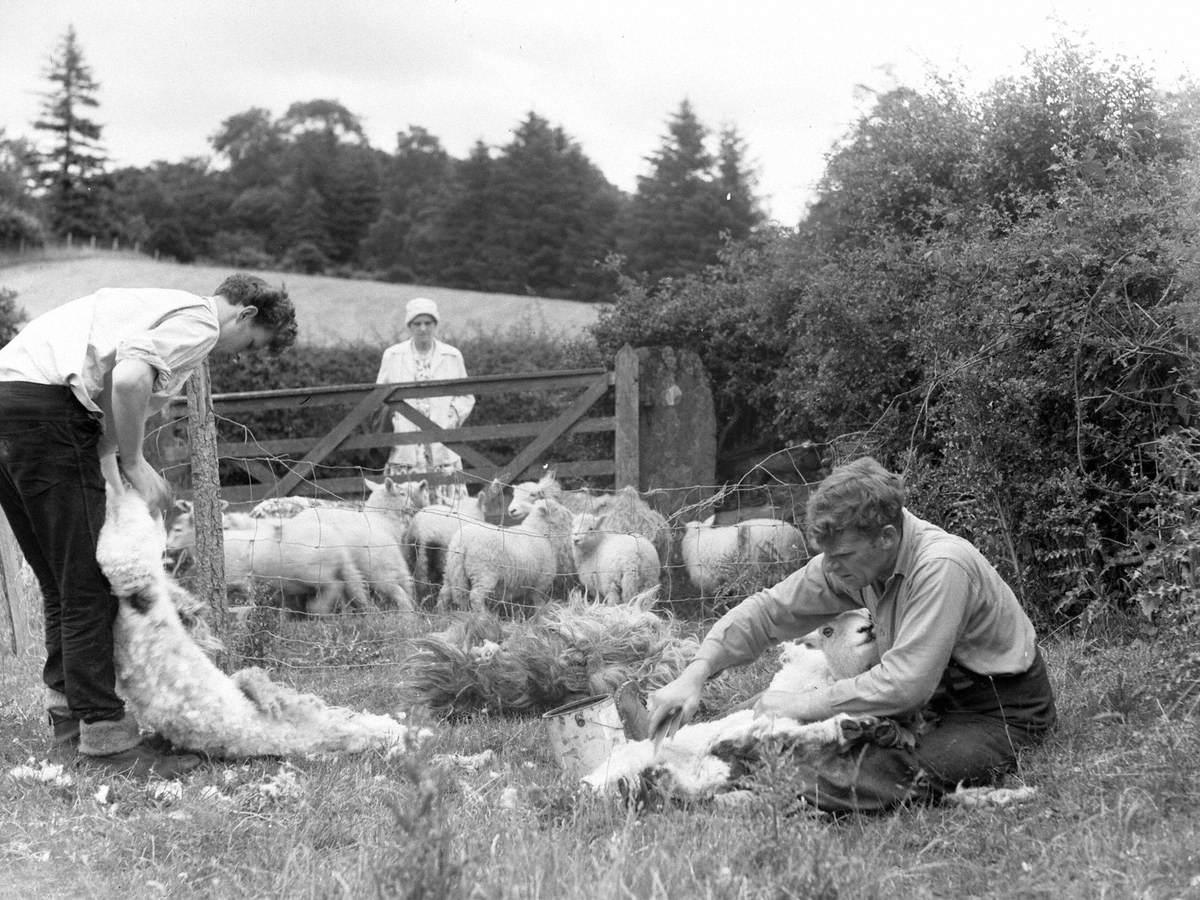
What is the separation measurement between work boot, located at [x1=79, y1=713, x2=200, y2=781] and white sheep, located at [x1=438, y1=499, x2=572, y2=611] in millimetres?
3481

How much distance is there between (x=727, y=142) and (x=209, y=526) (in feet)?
77.3

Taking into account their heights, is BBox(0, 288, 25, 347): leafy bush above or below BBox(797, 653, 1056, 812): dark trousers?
above

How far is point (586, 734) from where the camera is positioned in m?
4.12

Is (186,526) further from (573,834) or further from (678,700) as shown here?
(573,834)

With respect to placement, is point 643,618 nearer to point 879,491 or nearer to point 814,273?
point 879,491

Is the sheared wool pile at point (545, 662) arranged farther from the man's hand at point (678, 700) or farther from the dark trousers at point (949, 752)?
the dark trousers at point (949, 752)

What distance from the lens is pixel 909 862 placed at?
327 cm

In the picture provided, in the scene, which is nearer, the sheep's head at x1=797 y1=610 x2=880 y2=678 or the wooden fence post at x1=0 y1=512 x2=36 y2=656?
the sheep's head at x1=797 y1=610 x2=880 y2=678

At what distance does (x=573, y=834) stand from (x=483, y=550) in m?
4.71

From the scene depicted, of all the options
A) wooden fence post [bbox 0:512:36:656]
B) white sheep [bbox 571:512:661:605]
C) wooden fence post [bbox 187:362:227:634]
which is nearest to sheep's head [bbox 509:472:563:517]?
white sheep [bbox 571:512:661:605]

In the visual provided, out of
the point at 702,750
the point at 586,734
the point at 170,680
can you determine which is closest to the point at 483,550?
the point at 170,680

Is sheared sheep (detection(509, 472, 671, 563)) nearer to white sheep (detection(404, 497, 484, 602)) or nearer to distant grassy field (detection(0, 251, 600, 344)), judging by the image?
white sheep (detection(404, 497, 484, 602))

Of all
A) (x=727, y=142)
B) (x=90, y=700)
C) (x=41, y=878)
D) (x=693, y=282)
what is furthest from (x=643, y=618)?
(x=727, y=142)

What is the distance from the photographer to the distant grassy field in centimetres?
2191
